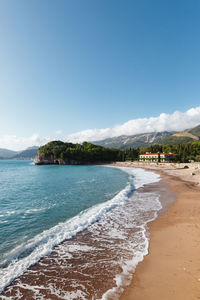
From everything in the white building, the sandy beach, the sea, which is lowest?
the sea

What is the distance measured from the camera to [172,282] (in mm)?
5434

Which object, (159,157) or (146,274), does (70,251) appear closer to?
(146,274)

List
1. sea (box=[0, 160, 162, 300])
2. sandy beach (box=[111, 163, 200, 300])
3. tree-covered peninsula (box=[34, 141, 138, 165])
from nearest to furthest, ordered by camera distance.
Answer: sandy beach (box=[111, 163, 200, 300])
sea (box=[0, 160, 162, 300])
tree-covered peninsula (box=[34, 141, 138, 165])

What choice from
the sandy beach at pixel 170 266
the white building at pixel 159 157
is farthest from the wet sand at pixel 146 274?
the white building at pixel 159 157

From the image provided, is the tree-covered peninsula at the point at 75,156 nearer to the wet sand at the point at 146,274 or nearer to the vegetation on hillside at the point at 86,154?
the vegetation on hillside at the point at 86,154

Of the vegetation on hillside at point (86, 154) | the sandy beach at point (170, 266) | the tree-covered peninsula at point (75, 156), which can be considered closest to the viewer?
the sandy beach at point (170, 266)

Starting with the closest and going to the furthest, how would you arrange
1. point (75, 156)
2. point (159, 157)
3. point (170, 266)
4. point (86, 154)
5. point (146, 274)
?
1. point (146, 274)
2. point (170, 266)
3. point (159, 157)
4. point (75, 156)
5. point (86, 154)

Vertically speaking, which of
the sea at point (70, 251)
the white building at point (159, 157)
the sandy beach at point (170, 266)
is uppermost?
the white building at point (159, 157)

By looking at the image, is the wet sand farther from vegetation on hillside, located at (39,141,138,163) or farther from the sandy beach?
vegetation on hillside, located at (39,141,138,163)

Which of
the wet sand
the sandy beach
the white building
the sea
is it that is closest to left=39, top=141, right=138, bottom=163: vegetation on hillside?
the white building

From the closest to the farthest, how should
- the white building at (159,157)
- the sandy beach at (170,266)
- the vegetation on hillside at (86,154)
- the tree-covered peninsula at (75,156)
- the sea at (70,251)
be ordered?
1. the sandy beach at (170,266)
2. the sea at (70,251)
3. the white building at (159,157)
4. the vegetation on hillside at (86,154)
5. the tree-covered peninsula at (75,156)

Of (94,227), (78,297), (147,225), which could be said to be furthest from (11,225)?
(147,225)

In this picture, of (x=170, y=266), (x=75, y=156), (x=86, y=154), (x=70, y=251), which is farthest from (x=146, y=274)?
(x=75, y=156)

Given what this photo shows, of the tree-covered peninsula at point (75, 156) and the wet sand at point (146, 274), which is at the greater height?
the tree-covered peninsula at point (75, 156)
